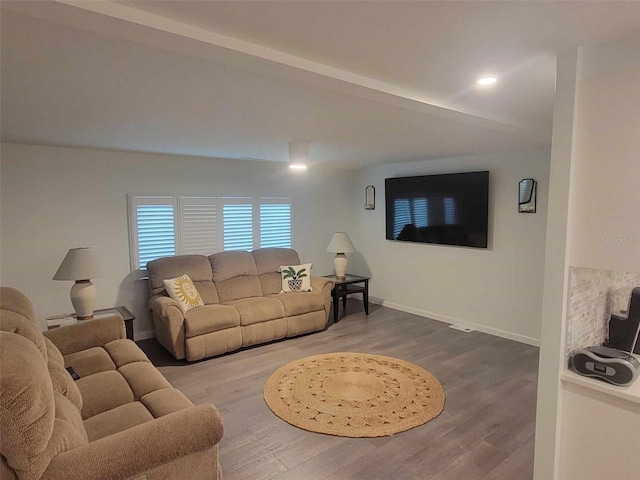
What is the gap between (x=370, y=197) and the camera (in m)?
6.44

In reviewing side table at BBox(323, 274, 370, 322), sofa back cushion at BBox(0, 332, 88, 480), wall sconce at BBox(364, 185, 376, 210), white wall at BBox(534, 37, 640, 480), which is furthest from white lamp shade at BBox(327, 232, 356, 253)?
sofa back cushion at BBox(0, 332, 88, 480)

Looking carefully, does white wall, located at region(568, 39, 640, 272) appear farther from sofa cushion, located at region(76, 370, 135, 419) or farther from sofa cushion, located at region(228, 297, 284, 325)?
sofa cushion, located at region(228, 297, 284, 325)

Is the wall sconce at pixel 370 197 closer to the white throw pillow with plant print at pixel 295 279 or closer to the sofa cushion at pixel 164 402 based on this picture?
the white throw pillow with plant print at pixel 295 279

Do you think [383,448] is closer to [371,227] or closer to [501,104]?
[501,104]

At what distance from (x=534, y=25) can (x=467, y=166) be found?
12.2 feet

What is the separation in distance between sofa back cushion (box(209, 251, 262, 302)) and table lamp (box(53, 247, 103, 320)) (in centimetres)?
146

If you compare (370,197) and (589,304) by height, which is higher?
(370,197)

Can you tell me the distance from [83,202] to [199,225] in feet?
4.35

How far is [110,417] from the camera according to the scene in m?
2.16

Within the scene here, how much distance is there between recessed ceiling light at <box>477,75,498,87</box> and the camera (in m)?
2.05

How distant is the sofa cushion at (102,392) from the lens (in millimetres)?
2309

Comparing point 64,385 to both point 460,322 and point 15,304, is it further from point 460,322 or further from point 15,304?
point 460,322

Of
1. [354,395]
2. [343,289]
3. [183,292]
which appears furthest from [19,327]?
[343,289]

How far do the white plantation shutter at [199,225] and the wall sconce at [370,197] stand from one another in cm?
254
